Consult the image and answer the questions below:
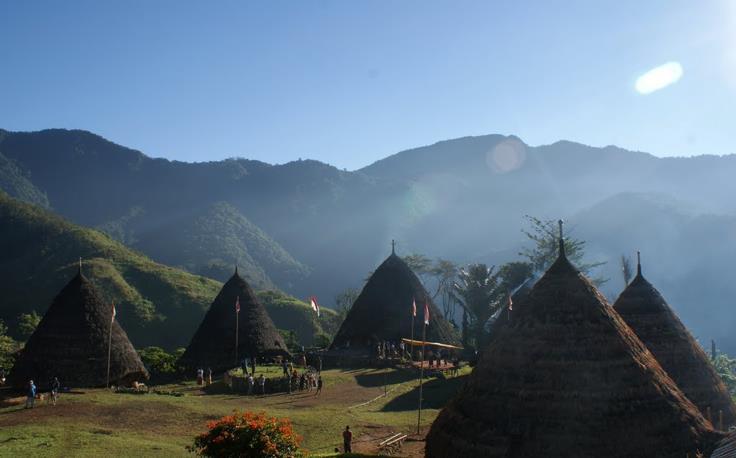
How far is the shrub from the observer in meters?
12.2

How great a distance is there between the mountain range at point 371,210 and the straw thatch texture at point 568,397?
87.1 meters

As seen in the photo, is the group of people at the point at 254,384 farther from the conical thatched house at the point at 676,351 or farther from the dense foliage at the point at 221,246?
the dense foliage at the point at 221,246

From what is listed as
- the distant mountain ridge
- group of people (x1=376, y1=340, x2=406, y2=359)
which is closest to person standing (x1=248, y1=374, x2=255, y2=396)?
group of people (x1=376, y1=340, x2=406, y2=359)

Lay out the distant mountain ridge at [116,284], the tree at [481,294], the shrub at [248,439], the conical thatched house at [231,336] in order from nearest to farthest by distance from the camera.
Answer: the shrub at [248,439] → the conical thatched house at [231,336] → the tree at [481,294] → the distant mountain ridge at [116,284]

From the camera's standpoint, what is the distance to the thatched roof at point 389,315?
35.3m

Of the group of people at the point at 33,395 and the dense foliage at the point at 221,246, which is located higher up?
the dense foliage at the point at 221,246

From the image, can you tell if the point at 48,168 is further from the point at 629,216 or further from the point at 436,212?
the point at 629,216

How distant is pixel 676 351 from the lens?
1723cm

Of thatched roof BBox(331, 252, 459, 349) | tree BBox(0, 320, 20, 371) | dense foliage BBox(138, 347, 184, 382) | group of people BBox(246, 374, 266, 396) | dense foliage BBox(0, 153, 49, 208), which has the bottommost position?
group of people BBox(246, 374, 266, 396)

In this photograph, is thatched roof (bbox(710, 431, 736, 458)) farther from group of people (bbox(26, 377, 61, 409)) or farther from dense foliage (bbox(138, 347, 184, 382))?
dense foliage (bbox(138, 347, 184, 382))

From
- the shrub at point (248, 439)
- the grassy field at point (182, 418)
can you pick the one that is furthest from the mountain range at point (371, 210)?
the shrub at point (248, 439)

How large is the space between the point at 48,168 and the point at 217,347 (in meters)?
134

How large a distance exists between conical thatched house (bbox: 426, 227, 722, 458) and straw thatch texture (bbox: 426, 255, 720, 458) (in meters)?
0.02

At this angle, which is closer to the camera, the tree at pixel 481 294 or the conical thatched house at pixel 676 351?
the conical thatched house at pixel 676 351
